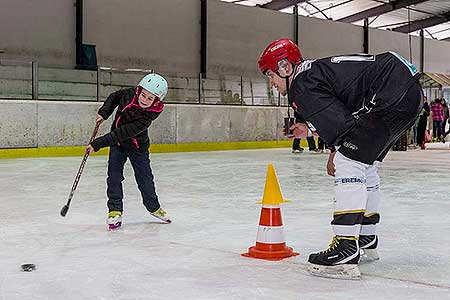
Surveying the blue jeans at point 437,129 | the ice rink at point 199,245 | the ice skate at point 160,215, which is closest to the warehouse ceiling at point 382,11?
the blue jeans at point 437,129

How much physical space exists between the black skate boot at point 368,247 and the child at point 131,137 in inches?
61.4

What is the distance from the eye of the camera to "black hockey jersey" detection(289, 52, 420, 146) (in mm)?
2861

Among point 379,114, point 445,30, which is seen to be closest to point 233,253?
point 379,114

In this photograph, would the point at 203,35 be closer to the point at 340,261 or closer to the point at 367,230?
the point at 367,230

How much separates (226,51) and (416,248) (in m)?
18.1

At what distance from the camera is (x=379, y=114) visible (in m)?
2.96

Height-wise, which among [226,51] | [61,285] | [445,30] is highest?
[445,30]

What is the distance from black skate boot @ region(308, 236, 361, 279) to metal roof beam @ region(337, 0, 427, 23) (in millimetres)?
22558

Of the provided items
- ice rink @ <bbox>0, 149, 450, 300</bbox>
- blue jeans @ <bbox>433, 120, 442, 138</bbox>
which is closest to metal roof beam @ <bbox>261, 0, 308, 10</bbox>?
blue jeans @ <bbox>433, 120, 442, 138</bbox>

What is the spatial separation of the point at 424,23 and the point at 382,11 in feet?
11.7

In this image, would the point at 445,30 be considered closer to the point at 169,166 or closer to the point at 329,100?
the point at 169,166

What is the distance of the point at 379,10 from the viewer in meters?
25.1

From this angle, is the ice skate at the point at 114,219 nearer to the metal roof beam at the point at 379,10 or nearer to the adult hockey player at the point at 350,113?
the adult hockey player at the point at 350,113

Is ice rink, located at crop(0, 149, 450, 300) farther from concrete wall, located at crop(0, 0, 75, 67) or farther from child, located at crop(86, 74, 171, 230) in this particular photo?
concrete wall, located at crop(0, 0, 75, 67)
